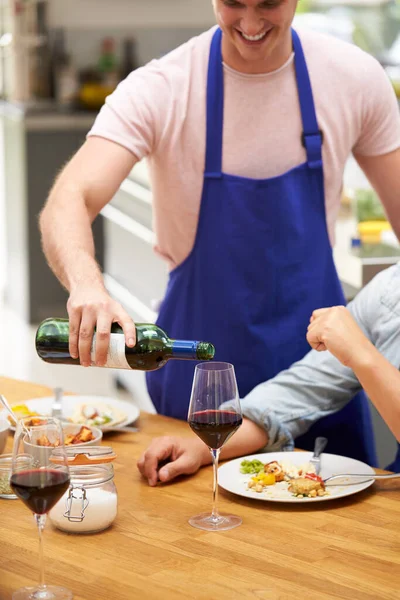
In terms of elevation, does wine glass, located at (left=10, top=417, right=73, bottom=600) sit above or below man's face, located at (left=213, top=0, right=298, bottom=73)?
below

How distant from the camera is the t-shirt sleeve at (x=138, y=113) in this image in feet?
6.81

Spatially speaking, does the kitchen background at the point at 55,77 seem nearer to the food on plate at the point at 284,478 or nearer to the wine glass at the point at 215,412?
the food on plate at the point at 284,478

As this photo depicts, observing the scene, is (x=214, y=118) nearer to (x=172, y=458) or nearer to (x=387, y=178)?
(x=387, y=178)

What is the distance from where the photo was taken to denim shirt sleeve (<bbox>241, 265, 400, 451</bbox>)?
191cm

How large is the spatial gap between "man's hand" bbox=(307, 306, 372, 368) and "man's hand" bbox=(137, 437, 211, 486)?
11.2 inches

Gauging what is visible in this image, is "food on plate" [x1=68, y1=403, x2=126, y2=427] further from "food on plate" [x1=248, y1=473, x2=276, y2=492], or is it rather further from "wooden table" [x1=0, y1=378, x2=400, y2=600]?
"food on plate" [x1=248, y1=473, x2=276, y2=492]

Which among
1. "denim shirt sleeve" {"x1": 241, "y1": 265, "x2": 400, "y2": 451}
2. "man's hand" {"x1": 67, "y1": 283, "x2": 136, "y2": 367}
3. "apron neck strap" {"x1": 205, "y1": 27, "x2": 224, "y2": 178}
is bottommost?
"denim shirt sleeve" {"x1": 241, "y1": 265, "x2": 400, "y2": 451}

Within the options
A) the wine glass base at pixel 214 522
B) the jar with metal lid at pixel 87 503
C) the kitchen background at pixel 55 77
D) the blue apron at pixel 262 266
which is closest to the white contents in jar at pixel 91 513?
the jar with metal lid at pixel 87 503

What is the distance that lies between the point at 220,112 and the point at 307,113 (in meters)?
0.19

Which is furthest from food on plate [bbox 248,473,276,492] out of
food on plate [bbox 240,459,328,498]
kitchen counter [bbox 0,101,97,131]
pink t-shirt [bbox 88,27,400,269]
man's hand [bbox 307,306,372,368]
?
kitchen counter [bbox 0,101,97,131]

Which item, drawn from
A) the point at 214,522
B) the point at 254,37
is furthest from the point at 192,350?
the point at 254,37

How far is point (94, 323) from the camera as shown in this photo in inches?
61.4

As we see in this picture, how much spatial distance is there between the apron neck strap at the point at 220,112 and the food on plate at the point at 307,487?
0.75 metres

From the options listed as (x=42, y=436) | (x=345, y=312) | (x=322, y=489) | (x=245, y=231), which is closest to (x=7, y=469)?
(x=42, y=436)
